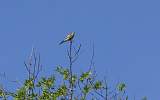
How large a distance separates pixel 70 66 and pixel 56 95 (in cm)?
84

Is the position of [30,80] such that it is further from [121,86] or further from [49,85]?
[121,86]

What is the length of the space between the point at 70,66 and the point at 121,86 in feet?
4.90

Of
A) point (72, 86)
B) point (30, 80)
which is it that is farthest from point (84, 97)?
point (30, 80)

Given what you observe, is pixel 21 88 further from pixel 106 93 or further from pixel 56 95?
pixel 106 93

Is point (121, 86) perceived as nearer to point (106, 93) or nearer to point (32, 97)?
point (106, 93)

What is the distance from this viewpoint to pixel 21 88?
15.0 metres

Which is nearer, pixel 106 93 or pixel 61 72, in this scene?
pixel 106 93

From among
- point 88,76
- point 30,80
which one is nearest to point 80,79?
point 88,76

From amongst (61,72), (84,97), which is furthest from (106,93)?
(61,72)

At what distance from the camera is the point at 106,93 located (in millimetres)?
14445

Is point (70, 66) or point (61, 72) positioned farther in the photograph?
point (61, 72)

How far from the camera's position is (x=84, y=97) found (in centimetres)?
1448

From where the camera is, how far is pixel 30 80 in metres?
14.8

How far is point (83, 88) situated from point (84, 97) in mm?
412
